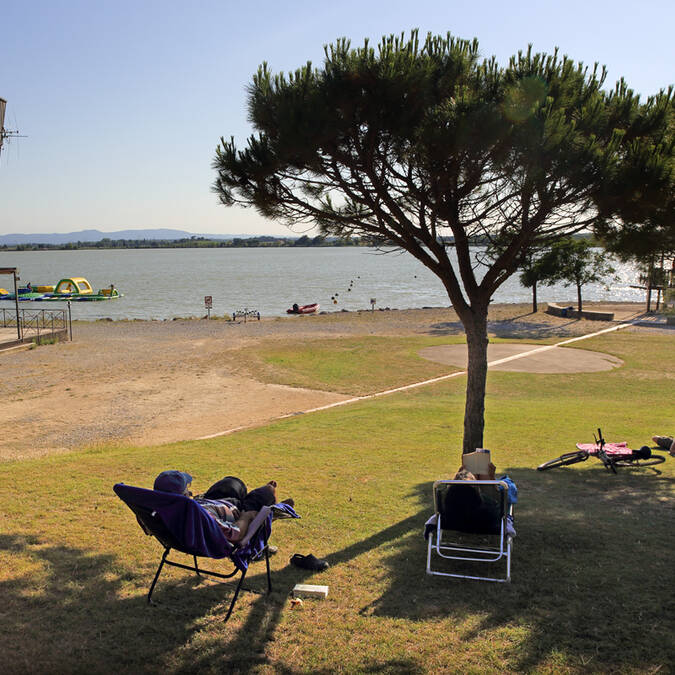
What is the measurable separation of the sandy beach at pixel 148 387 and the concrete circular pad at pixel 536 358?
5.82m

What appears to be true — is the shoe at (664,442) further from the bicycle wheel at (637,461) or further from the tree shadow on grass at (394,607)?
the tree shadow on grass at (394,607)

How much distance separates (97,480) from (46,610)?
332 centimetres

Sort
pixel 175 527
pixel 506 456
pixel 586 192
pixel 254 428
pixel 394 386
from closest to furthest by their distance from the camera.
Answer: pixel 175 527 < pixel 586 192 < pixel 506 456 < pixel 254 428 < pixel 394 386

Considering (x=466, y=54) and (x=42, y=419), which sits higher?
(x=466, y=54)

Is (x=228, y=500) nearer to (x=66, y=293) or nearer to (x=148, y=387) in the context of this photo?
(x=148, y=387)

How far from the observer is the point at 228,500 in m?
4.54

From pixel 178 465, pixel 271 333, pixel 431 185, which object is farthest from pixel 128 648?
pixel 271 333

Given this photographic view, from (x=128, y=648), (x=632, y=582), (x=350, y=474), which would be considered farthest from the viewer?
(x=350, y=474)

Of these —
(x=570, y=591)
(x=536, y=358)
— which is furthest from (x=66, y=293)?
(x=570, y=591)

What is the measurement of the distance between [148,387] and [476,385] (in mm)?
11647

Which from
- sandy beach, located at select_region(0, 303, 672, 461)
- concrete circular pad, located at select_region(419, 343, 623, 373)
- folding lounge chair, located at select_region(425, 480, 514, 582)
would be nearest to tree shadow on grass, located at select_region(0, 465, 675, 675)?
folding lounge chair, located at select_region(425, 480, 514, 582)

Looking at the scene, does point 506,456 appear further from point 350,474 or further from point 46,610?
point 46,610

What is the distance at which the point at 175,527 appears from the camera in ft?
12.6

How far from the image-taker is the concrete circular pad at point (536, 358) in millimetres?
18594
